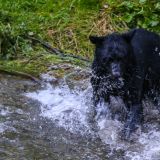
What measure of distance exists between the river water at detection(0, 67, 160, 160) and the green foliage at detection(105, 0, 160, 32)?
189cm

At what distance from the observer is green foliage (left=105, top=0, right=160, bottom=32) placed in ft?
31.9

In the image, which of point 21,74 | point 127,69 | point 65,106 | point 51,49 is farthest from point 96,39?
point 51,49

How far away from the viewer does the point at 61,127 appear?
6.85 m

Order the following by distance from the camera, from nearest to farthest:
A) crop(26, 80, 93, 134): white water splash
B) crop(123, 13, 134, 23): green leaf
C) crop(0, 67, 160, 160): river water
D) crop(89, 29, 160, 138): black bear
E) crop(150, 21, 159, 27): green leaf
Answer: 1. crop(0, 67, 160, 160): river water
2. crop(89, 29, 160, 138): black bear
3. crop(26, 80, 93, 134): white water splash
4. crop(150, 21, 159, 27): green leaf
5. crop(123, 13, 134, 23): green leaf

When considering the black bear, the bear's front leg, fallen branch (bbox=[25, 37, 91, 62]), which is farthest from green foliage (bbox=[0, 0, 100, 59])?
the bear's front leg

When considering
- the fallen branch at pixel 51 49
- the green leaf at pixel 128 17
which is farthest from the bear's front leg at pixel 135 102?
the green leaf at pixel 128 17

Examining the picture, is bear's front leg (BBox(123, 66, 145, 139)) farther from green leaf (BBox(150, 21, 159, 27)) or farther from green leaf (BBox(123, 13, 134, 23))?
green leaf (BBox(123, 13, 134, 23))

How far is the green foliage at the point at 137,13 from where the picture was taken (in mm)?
9738


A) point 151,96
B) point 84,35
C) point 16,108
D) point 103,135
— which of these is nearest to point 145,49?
point 151,96

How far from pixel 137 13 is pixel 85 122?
3.40m

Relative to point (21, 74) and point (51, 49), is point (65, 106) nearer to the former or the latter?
point (21, 74)

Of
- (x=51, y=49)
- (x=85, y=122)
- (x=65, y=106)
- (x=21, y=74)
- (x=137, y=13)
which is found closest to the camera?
(x=85, y=122)

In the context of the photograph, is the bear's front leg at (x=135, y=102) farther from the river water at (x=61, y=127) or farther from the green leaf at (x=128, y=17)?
the green leaf at (x=128, y=17)

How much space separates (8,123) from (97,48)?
135 centimetres
